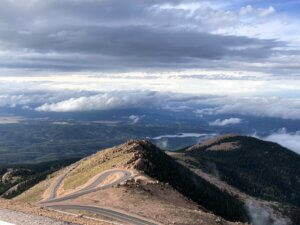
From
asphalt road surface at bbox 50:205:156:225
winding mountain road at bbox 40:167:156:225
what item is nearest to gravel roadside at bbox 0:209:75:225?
winding mountain road at bbox 40:167:156:225

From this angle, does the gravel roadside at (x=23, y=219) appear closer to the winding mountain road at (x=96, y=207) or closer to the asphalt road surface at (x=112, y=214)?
the winding mountain road at (x=96, y=207)

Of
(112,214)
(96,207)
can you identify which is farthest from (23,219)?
(96,207)

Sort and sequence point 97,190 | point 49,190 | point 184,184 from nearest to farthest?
point 97,190 < point 49,190 < point 184,184

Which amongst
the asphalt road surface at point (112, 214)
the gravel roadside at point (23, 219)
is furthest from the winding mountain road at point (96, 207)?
the gravel roadside at point (23, 219)

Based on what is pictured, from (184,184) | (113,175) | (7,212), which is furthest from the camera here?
(184,184)

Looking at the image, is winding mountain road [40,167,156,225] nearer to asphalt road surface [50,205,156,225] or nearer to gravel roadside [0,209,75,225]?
asphalt road surface [50,205,156,225]

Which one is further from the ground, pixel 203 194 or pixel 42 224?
pixel 42 224

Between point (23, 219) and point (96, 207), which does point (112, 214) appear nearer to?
point (96, 207)

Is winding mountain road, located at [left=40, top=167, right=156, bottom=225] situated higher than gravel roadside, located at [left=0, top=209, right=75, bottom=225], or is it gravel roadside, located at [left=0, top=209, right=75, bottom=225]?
gravel roadside, located at [left=0, top=209, right=75, bottom=225]

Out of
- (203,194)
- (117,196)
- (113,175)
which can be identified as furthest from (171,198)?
(203,194)

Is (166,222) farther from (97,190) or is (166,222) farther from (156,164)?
(156,164)

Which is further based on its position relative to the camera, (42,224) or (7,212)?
(7,212)
